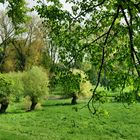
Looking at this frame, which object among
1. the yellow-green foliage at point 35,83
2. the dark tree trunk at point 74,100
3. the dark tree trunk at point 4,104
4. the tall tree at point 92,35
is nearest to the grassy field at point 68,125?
the dark tree trunk at point 4,104

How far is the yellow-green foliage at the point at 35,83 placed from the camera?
162 ft

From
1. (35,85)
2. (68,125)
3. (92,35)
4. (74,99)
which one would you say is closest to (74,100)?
(74,99)

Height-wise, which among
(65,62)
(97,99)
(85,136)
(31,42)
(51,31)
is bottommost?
(85,136)

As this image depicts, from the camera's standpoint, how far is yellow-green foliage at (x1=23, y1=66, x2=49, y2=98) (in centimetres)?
4941

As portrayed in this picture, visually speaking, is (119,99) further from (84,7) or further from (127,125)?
(127,125)

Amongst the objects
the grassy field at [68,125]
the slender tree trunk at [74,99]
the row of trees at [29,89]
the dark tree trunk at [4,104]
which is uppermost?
the row of trees at [29,89]

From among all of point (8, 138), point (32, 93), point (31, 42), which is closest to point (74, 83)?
point (8, 138)

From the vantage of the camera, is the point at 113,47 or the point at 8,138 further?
the point at 8,138

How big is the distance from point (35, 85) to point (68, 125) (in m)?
17.1

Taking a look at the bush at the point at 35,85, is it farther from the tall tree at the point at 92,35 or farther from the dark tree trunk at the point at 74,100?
the tall tree at the point at 92,35

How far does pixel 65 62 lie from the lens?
14398 millimetres

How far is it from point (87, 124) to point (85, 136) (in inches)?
203

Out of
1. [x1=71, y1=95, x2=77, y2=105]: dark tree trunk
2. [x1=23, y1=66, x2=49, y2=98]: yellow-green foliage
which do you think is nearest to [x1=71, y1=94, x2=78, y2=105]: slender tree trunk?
[x1=71, y1=95, x2=77, y2=105]: dark tree trunk

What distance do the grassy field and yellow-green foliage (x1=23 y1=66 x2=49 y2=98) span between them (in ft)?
13.5
